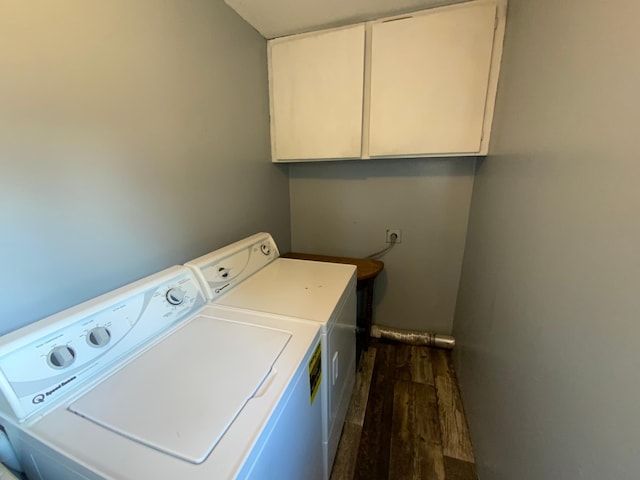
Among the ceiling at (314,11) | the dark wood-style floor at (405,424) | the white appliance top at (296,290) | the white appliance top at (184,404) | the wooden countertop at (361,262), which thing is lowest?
the dark wood-style floor at (405,424)

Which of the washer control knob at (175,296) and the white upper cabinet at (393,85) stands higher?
the white upper cabinet at (393,85)

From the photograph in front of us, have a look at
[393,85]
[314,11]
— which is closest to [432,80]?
[393,85]

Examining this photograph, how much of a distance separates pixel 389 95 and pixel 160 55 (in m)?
1.16

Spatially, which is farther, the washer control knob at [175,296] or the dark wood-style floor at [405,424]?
A: the dark wood-style floor at [405,424]

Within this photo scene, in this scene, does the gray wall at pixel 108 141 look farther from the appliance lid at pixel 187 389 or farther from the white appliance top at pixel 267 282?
the appliance lid at pixel 187 389

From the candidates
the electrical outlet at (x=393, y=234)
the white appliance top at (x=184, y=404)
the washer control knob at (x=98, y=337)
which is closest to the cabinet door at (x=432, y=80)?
the electrical outlet at (x=393, y=234)

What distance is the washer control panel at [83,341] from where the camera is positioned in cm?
59

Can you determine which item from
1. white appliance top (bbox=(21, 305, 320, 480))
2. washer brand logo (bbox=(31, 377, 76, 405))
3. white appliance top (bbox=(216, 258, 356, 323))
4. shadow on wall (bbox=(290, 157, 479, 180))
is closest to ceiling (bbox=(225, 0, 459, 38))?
shadow on wall (bbox=(290, 157, 479, 180))

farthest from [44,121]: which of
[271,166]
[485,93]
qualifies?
[485,93]

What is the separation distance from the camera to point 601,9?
62cm

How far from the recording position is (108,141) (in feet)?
3.02

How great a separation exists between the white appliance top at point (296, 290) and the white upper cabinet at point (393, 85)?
792 millimetres

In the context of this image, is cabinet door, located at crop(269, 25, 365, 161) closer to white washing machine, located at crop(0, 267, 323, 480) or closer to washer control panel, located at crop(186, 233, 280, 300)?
washer control panel, located at crop(186, 233, 280, 300)

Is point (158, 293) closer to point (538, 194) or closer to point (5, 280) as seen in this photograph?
point (5, 280)
